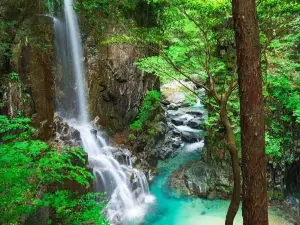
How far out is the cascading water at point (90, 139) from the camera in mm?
9859

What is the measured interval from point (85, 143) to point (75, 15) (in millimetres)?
6699

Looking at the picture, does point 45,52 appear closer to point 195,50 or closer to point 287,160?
point 195,50

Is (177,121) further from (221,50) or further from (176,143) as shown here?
(221,50)

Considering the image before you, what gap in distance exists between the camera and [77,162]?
8.16 meters

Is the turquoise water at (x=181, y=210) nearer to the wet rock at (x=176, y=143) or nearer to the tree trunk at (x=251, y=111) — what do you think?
the wet rock at (x=176, y=143)

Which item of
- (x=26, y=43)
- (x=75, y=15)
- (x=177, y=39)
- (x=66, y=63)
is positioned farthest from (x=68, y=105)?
(x=177, y=39)

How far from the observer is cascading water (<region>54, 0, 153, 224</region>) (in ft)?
32.3

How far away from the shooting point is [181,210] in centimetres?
983

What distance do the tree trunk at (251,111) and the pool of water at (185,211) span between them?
620 centimetres

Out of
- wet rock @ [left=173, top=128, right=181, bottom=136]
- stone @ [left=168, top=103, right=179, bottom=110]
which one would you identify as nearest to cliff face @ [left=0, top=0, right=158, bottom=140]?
wet rock @ [left=173, top=128, right=181, bottom=136]

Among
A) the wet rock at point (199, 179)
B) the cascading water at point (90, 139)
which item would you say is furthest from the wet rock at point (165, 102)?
the wet rock at point (199, 179)

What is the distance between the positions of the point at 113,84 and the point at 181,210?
7201 millimetres

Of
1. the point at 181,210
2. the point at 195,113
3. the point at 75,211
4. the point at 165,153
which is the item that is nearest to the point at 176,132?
the point at 165,153

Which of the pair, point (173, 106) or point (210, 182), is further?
point (173, 106)
